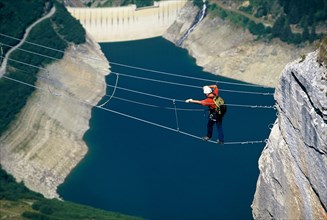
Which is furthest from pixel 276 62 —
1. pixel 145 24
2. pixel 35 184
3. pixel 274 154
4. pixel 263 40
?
pixel 274 154

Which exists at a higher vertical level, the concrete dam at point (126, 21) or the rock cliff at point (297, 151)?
the rock cliff at point (297, 151)

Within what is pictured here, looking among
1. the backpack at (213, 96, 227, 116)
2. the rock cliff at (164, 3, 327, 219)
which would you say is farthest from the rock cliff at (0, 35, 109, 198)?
the rock cliff at (164, 3, 327, 219)

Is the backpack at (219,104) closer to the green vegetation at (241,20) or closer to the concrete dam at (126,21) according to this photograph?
the green vegetation at (241,20)

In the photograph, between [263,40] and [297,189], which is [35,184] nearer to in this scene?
[263,40]

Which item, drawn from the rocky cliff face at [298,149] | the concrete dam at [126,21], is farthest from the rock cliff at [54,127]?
the rocky cliff face at [298,149]

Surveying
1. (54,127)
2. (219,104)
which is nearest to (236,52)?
(54,127)

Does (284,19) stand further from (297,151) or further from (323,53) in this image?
(323,53)

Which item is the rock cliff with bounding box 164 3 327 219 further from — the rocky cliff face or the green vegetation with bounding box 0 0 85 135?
the green vegetation with bounding box 0 0 85 135
